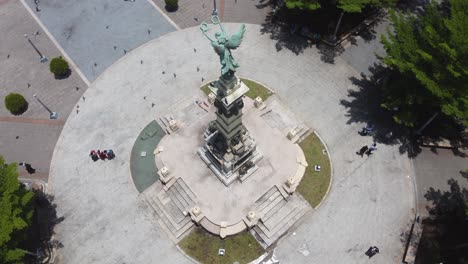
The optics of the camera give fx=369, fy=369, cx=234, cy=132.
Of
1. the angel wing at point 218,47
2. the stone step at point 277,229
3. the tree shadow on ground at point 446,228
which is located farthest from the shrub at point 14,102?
the tree shadow on ground at point 446,228

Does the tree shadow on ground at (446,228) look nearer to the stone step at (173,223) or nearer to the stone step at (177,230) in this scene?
the stone step at (177,230)

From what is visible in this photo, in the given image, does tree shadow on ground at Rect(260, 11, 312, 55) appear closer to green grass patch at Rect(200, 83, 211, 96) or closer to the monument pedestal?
green grass patch at Rect(200, 83, 211, 96)

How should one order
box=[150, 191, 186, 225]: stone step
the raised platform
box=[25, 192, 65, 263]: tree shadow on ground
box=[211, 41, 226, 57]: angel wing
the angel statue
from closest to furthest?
the angel statue → box=[211, 41, 226, 57]: angel wing → box=[25, 192, 65, 263]: tree shadow on ground → the raised platform → box=[150, 191, 186, 225]: stone step

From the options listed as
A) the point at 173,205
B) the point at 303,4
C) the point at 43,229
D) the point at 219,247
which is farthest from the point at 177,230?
the point at 303,4

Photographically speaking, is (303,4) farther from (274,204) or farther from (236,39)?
(274,204)

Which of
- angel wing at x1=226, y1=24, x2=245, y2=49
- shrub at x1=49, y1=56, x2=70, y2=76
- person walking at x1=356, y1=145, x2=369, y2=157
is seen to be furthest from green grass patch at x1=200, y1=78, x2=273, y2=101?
angel wing at x1=226, y1=24, x2=245, y2=49

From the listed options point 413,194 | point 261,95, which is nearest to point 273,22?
point 261,95

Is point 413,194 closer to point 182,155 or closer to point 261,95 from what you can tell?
point 261,95
